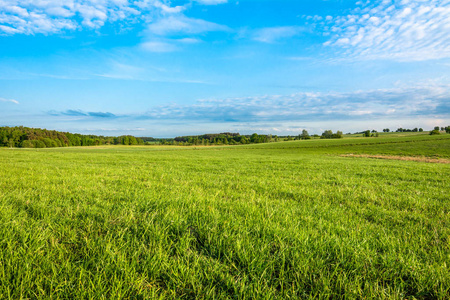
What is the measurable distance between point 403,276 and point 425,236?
1.41 metres

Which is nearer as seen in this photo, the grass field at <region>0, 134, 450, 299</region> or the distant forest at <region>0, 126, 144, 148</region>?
the grass field at <region>0, 134, 450, 299</region>

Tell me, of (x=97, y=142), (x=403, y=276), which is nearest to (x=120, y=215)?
(x=403, y=276)

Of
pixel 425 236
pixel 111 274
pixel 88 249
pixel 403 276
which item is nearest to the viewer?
pixel 111 274

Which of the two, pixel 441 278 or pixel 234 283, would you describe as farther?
pixel 441 278

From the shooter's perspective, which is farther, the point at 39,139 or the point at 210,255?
the point at 39,139

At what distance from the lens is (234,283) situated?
1.77m

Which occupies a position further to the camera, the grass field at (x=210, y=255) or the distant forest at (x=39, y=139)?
the distant forest at (x=39, y=139)

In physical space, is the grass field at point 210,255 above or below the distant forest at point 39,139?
below

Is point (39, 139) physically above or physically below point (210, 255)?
above

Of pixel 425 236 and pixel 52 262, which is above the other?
pixel 52 262

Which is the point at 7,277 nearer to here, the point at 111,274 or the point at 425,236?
the point at 111,274

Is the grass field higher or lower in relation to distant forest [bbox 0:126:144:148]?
lower

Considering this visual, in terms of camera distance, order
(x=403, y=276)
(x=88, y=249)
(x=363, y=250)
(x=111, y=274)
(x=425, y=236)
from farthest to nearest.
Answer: (x=425, y=236) → (x=363, y=250) → (x=88, y=249) → (x=403, y=276) → (x=111, y=274)

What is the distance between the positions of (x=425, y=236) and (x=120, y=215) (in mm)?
4316
